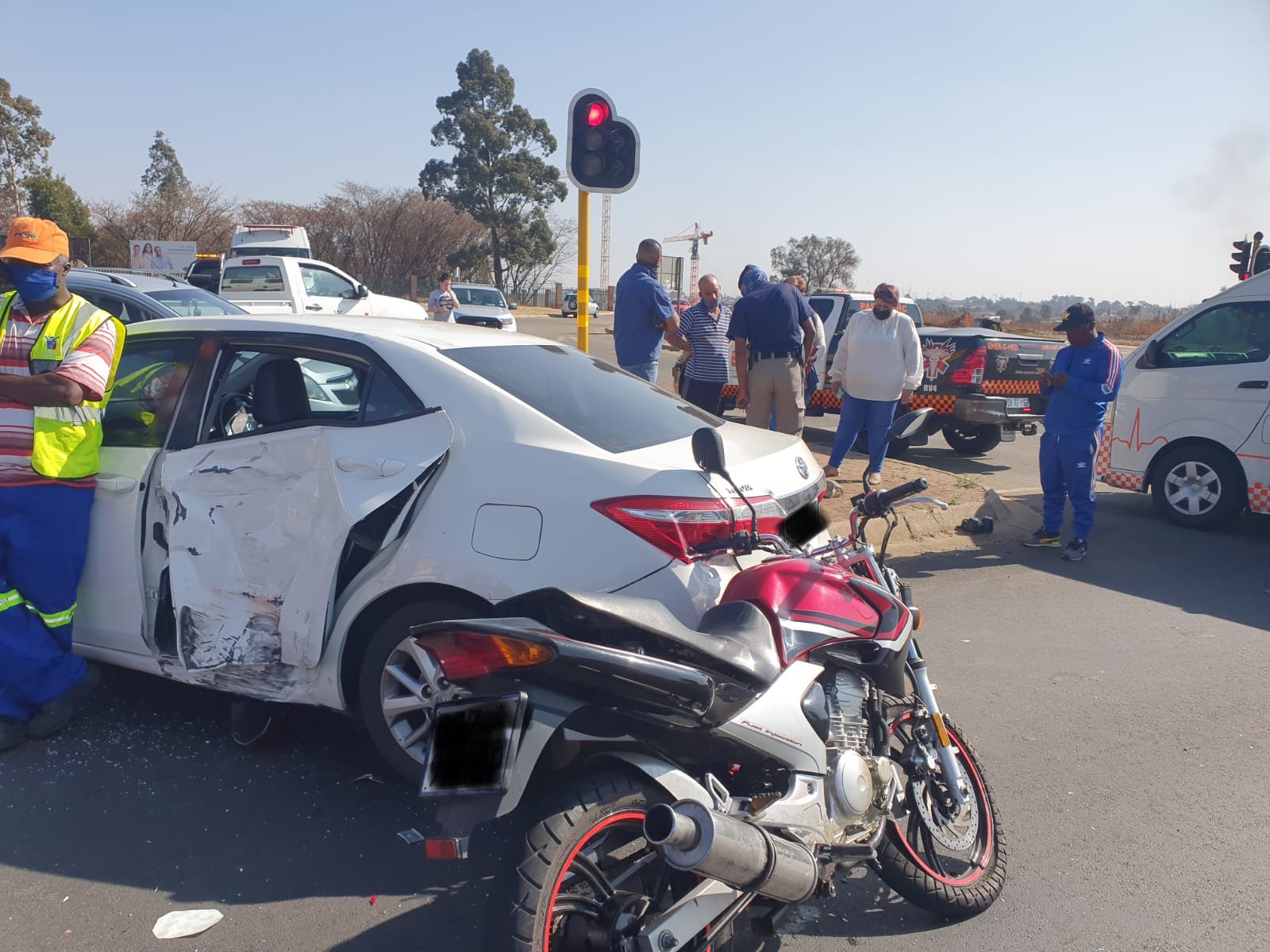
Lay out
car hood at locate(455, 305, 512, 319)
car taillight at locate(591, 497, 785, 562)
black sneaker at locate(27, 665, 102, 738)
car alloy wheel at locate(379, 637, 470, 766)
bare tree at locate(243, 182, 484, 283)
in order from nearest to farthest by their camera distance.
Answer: car taillight at locate(591, 497, 785, 562), car alloy wheel at locate(379, 637, 470, 766), black sneaker at locate(27, 665, 102, 738), car hood at locate(455, 305, 512, 319), bare tree at locate(243, 182, 484, 283)

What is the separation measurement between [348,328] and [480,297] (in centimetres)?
2493

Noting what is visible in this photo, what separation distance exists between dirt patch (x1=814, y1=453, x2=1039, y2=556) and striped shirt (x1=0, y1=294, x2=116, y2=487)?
471 cm

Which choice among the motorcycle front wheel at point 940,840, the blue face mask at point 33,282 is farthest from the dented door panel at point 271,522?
the motorcycle front wheel at point 940,840

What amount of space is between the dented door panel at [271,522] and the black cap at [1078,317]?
5402 mm

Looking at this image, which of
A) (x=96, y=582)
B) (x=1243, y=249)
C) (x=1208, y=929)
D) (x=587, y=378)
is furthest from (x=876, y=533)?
(x=1243, y=249)

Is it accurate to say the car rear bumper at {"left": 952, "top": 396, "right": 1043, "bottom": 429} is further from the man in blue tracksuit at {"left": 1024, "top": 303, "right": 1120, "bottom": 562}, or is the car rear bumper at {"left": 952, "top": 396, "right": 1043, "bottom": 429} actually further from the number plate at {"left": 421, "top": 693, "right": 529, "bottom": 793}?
the number plate at {"left": 421, "top": 693, "right": 529, "bottom": 793}

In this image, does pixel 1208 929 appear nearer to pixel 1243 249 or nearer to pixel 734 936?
pixel 734 936

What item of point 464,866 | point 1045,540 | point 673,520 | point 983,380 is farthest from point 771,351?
point 464,866

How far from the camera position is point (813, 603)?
2699 millimetres

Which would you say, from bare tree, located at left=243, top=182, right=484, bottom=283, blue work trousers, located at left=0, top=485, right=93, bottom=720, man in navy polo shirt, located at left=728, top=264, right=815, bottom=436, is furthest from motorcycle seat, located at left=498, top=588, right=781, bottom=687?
bare tree, located at left=243, top=182, right=484, bottom=283

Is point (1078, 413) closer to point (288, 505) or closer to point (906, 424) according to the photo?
point (906, 424)

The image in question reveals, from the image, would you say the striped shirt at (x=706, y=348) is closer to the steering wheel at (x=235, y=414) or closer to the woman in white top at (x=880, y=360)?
the woman in white top at (x=880, y=360)

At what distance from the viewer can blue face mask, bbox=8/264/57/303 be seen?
12.8 ft

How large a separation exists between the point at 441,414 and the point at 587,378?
0.81 m
